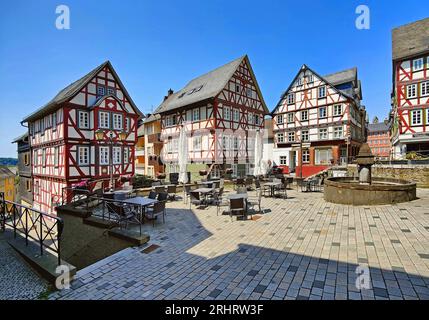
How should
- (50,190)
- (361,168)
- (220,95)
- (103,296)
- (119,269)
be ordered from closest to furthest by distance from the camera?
(103,296)
(119,269)
(361,168)
(50,190)
(220,95)

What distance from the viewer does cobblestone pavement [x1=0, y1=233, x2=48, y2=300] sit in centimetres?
391

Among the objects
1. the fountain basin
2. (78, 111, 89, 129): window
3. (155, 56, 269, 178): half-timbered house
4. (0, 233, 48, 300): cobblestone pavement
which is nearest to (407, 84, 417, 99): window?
(155, 56, 269, 178): half-timbered house

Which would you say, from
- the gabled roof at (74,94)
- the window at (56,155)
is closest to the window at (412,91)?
the gabled roof at (74,94)

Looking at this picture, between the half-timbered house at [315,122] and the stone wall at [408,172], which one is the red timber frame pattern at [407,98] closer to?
the half-timbered house at [315,122]

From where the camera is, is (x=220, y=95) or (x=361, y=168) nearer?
(x=361, y=168)

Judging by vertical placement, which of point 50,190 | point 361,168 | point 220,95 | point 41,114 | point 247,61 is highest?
point 247,61

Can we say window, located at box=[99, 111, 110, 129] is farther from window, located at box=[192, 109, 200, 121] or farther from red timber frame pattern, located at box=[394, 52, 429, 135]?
red timber frame pattern, located at box=[394, 52, 429, 135]

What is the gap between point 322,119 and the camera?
2619cm

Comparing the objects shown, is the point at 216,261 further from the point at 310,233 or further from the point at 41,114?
the point at 41,114

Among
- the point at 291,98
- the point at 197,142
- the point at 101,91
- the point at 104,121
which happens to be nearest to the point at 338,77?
the point at 291,98

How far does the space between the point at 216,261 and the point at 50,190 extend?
19981 mm

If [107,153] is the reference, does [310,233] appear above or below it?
below
